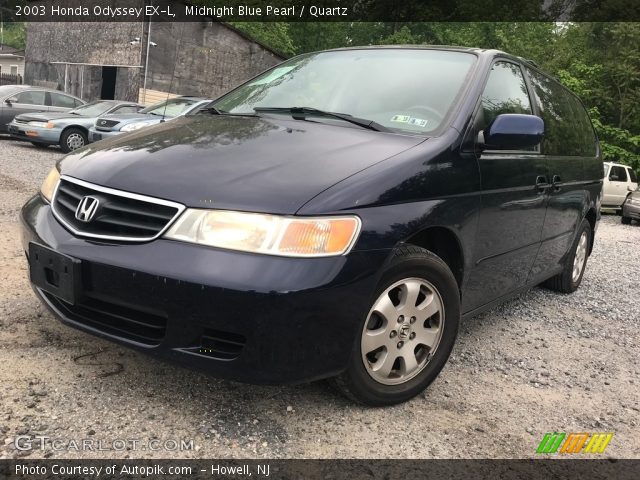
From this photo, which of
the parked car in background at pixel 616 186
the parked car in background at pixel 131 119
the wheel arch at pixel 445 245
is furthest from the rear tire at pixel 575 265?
the parked car in background at pixel 616 186

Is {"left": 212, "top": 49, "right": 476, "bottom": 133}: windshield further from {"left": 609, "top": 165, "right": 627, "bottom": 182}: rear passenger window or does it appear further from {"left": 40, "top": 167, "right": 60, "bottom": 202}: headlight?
{"left": 609, "top": 165, "right": 627, "bottom": 182}: rear passenger window

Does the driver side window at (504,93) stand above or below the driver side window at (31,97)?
above

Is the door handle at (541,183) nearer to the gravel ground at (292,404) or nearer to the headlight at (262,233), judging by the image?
the gravel ground at (292,404)

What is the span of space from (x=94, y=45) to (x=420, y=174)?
2438 centimetres

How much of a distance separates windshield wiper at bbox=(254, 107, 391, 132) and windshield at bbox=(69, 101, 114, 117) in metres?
11.4

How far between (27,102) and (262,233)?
14.5 meters

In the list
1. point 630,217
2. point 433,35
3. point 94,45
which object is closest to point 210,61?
point 94,45

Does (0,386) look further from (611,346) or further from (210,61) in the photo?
(210,61)

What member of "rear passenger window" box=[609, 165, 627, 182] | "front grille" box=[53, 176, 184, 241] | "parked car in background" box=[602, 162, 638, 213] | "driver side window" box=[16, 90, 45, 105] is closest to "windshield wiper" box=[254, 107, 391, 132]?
"front grille" box=[53, 176, 184, 241]

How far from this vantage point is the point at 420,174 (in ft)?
8.15

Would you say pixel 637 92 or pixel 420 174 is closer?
pixel 420 174

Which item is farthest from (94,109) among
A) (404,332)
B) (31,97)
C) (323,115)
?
(404,332)

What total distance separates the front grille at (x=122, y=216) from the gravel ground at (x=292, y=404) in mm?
685

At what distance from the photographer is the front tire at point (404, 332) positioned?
7.63ft
